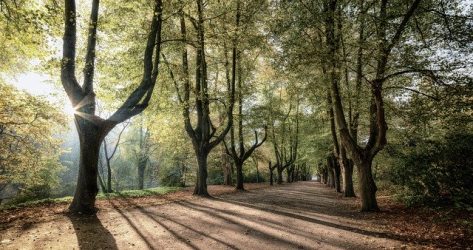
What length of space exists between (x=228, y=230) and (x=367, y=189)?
7.20 m

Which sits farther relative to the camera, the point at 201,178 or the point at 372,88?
the point at 201,178

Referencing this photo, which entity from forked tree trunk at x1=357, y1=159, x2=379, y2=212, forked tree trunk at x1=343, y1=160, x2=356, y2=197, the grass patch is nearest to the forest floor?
forked tree trunk at x1=357, y1=159, x2=379, y2=212

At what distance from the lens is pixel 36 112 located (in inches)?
554

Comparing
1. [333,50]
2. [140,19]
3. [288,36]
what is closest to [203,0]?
[140,19]

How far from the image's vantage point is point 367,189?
41.9 feet

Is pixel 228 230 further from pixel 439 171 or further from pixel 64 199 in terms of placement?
pixel 64 199

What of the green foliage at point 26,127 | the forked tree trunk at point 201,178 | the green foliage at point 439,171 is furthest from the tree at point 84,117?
the green foliage at point 439,171

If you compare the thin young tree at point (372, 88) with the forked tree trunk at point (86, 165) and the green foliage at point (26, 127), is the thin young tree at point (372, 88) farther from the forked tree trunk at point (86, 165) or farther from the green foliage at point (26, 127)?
the green foliage at point (26, 127)

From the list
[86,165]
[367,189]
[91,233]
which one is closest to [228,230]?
[91,233]

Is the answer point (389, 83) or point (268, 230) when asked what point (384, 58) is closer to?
point (389, 83)

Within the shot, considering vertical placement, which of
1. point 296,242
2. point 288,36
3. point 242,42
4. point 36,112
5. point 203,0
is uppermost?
point 203,0

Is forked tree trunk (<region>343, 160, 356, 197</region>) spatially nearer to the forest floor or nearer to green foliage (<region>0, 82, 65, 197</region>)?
the forest floor

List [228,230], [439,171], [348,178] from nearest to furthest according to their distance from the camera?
[228,230] < [439,171] < [348,178]

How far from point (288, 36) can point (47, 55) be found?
9678 millimetres
